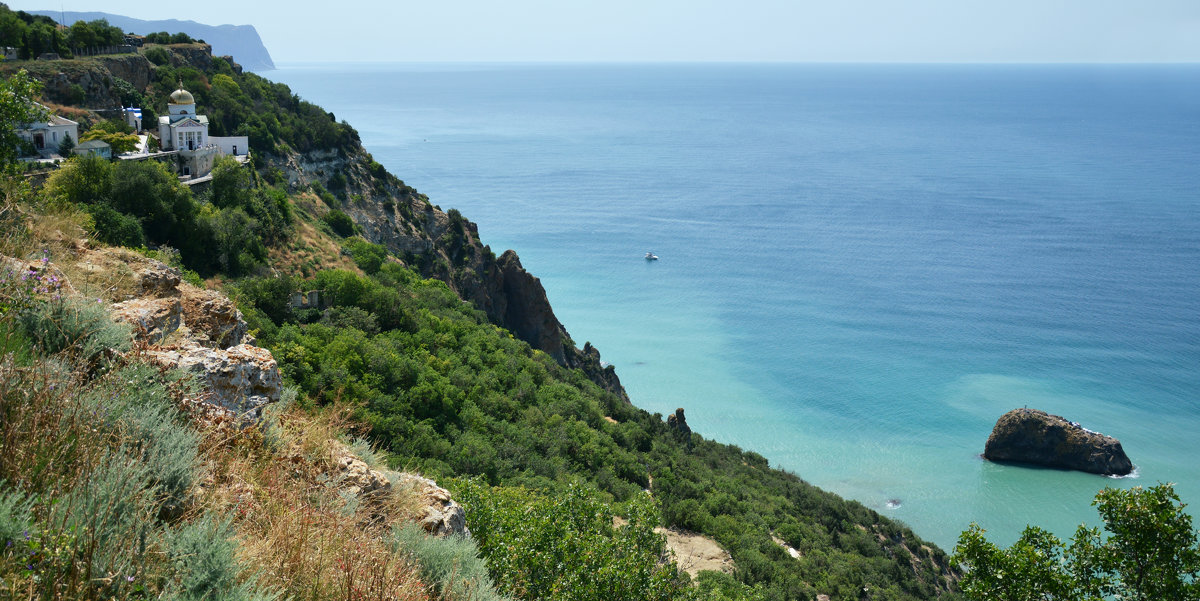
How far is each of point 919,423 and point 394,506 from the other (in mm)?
53316

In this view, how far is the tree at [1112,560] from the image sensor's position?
11.0 meters

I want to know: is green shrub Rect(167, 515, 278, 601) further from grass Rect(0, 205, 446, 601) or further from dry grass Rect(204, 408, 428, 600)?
dry grass Rect(204, 408, 428, 600)

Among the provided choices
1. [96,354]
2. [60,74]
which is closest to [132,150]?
[60,74]

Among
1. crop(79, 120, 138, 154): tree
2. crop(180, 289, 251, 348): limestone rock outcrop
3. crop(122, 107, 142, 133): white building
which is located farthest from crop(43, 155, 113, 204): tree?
crop(180, 289, 251, 348): limestone rock outcrop

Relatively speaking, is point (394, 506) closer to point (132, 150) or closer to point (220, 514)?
point (220, 514)

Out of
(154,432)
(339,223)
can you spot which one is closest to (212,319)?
(154,432)

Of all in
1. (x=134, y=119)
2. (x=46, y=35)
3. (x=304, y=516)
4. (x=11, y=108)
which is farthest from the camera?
(x=46, y=35)

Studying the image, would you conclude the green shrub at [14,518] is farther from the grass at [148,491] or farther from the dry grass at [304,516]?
the dry grass at [304,516]

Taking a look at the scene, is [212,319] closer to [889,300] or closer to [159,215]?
[159,215]

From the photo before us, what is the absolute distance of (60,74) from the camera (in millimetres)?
40625

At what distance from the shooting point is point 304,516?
7.22 m

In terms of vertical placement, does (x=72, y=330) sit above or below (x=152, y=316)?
above

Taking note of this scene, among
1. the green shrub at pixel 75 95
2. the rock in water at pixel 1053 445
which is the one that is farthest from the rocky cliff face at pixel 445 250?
the rock in water at pixel 1053 445

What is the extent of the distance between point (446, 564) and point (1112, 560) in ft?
33.3
